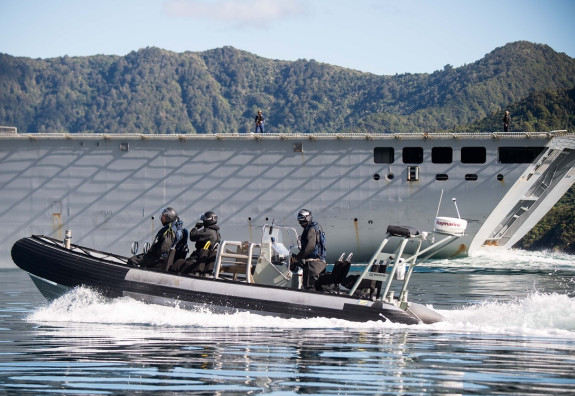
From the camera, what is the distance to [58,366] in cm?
1146

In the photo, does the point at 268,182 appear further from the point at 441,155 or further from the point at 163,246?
the point at 163,246

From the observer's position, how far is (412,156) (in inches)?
1576

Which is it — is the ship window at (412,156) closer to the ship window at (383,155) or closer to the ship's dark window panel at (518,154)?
the ship window at (383,155)

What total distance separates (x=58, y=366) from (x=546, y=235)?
83.0 meters

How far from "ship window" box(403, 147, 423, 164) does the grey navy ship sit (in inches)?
2.0

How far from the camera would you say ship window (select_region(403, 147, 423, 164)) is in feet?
131

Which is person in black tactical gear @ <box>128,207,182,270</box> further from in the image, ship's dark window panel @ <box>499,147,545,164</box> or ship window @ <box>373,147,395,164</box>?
ship's dark window panel @ <box>499,147,545,164</box>

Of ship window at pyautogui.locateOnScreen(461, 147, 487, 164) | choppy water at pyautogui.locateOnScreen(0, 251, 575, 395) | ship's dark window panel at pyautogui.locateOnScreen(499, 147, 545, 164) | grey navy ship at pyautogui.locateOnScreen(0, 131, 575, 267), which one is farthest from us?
ship window at pyautogui.locateOnScreen(461, 147, 487, 164)

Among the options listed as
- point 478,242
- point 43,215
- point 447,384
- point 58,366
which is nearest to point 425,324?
point 447,384

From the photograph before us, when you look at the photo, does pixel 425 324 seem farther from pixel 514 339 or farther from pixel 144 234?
pixel 144 234

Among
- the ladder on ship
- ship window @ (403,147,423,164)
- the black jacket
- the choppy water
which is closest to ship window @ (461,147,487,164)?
ship window @ (403,147,423,164)

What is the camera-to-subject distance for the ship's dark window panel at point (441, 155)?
3984 cm

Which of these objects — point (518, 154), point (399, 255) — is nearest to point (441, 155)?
point (518, 154)

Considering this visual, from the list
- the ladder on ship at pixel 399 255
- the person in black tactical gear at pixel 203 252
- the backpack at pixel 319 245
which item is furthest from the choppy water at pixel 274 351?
the backpack at pixel 319 245
